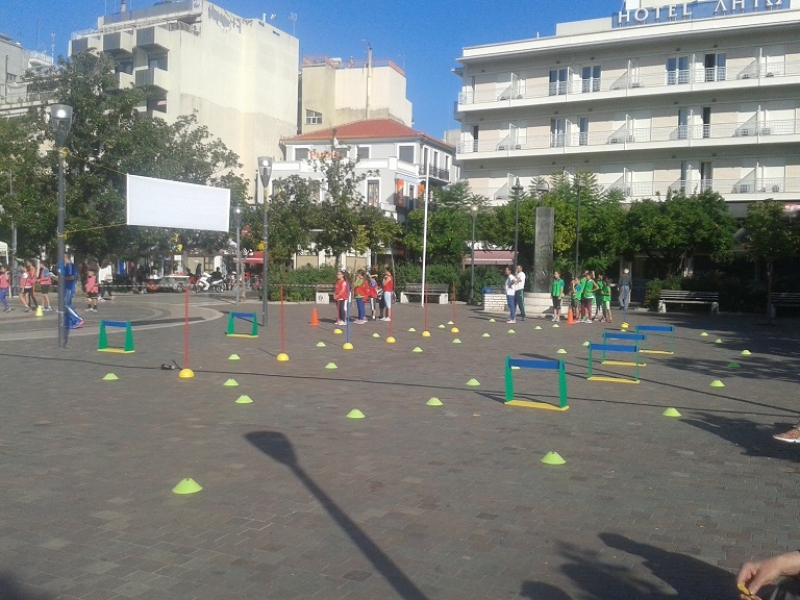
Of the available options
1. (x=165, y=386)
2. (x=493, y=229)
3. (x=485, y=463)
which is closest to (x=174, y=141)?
(x=493, y=229)

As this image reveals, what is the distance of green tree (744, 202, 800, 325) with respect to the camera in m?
29.9

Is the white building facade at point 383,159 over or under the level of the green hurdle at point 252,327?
over

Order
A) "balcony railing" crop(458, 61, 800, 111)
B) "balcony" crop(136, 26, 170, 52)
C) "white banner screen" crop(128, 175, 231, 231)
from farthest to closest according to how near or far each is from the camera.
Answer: "balcony" crop(136, 26, 170, 52) → "balcony railing" crop(458, 61, 800, 111) → "white banner screen" crop(128, 175, 231, 231)

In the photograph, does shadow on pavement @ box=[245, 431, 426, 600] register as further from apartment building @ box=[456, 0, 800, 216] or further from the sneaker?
apartment building @ box=[456, 0, 800, 216]

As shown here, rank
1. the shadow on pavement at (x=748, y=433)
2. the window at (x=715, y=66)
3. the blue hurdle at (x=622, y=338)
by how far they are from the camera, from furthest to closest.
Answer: the window at (x=715, y=66) → the blue hurdle at (x=622, y=338) → the shadow on pavement at (x=748, y=433)

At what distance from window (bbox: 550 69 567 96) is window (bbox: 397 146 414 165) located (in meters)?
16.1

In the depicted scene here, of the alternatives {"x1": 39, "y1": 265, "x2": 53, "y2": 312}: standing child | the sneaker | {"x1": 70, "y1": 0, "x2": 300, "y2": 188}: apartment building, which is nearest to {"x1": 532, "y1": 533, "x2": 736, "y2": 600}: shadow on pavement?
the sneaker

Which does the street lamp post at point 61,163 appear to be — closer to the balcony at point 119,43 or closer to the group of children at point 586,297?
the group of children at point 586,297

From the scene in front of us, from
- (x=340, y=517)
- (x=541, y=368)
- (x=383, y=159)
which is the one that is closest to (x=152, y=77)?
(x=383, y=159)

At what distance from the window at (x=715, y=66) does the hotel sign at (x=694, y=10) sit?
7.77 feet

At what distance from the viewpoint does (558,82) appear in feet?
170

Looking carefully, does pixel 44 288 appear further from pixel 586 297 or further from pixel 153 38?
pixel 153 38

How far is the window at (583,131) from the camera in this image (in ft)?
168

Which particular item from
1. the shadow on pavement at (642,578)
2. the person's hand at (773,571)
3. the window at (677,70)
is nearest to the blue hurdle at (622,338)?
the shadow on pavement at (642,578)
